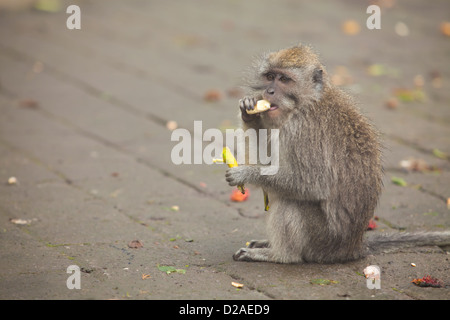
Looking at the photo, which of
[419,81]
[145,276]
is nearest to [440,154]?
[419,81]

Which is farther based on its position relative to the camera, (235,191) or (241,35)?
(241,35)

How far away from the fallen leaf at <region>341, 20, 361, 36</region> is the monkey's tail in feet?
23.7

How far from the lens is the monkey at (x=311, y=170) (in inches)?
189

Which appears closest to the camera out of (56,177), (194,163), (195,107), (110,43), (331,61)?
(56,177)

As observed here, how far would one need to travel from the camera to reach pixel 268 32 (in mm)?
11648

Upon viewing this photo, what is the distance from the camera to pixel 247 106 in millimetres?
4926

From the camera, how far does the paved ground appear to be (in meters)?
4.72

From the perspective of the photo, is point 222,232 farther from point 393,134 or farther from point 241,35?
point 241,35

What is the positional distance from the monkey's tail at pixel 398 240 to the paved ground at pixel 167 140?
0.10m

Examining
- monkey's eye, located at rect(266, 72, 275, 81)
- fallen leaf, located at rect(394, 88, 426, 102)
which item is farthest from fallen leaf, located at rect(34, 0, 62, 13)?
monkey's eye, located at rect(266, 72, 275, 81)

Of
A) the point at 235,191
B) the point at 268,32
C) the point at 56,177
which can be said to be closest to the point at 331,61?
the point at 268,32
